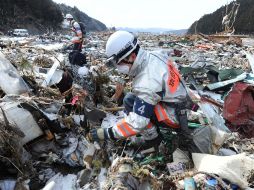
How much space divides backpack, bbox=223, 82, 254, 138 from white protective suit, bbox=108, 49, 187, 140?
1477 mm

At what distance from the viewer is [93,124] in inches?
157

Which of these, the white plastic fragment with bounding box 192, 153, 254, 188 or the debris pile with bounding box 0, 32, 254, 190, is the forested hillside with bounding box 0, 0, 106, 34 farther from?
the white plastic fragment with bounding box 192, 153, 254, 188

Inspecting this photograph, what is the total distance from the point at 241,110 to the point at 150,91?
202 cm

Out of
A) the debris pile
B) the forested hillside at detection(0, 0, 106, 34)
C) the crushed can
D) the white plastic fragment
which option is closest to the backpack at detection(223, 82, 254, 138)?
the debris pile

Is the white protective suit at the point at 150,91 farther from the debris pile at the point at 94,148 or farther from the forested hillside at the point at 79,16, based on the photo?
the forested hillside at the point at 79,16

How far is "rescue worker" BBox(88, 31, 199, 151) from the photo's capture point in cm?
291

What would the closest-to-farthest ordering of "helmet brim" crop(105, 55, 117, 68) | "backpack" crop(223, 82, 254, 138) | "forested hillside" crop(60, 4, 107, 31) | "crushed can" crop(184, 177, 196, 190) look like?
"crushed can" crop(184, 177, 196, 190) < "helmet brim" crop(105, 55, 117, 68) < "backpack" crop(223, 82, 254, 138) < "forested hillside" crop(60, 4, 107, 31)

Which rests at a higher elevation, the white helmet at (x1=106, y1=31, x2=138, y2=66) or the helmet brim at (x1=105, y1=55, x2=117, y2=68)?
the white helmet at (x1=106, y1=31, x2=138, y2=66)

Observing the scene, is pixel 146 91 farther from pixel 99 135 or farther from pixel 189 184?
pixel 189 184

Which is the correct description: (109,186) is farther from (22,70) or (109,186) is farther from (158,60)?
(22,70)

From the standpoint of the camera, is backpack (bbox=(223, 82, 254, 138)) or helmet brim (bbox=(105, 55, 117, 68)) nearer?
helmet brim (bbox=(105, 55, 117, 68))

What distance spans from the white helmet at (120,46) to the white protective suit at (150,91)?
4.5 inches

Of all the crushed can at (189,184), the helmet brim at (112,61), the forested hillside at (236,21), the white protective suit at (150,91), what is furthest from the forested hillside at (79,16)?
the crushed can at (189,184)

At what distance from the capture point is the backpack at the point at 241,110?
14.1ft
